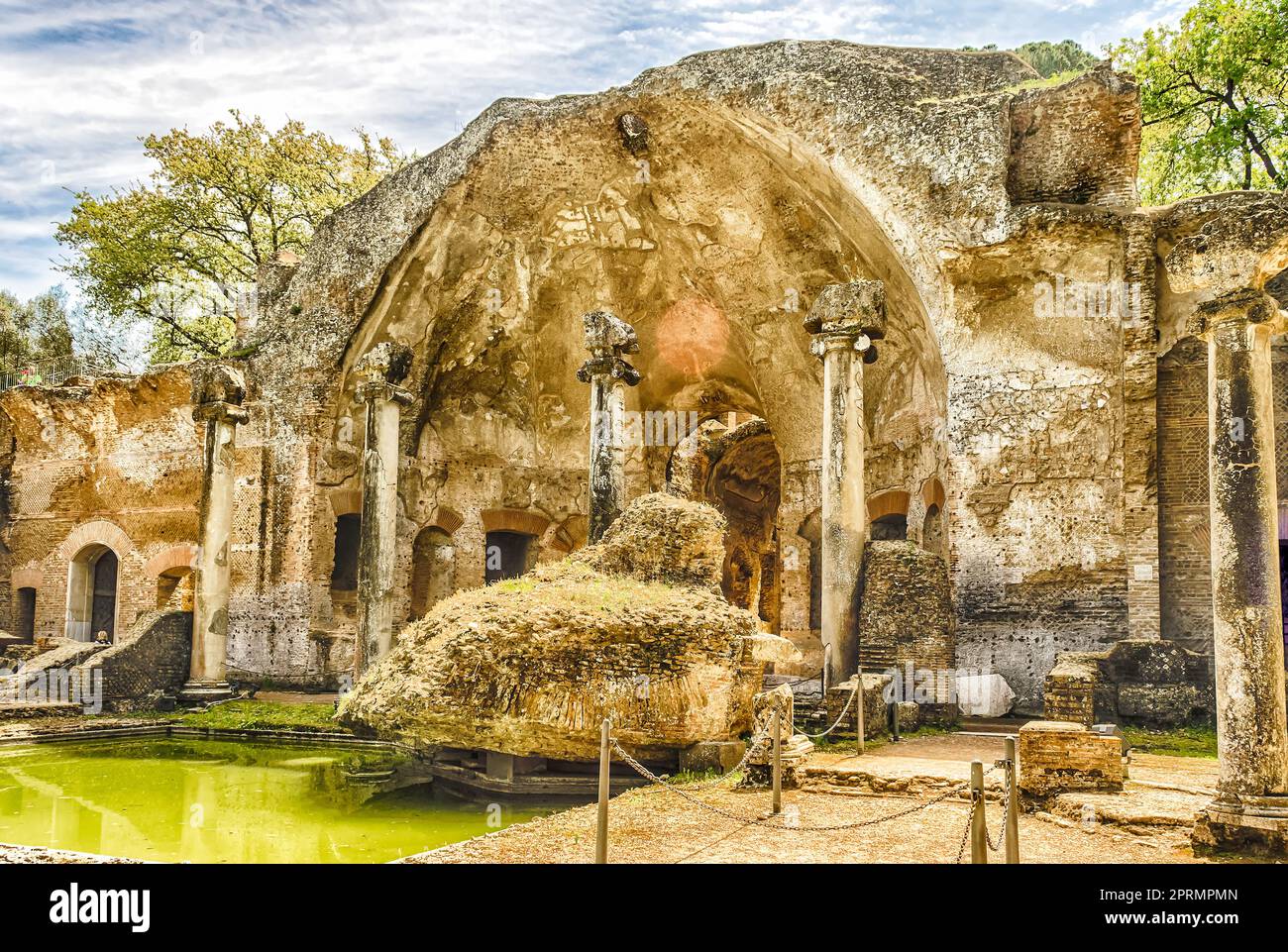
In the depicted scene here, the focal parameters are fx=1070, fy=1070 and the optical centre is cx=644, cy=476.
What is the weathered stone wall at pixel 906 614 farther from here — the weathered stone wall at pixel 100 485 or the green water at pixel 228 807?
the weathered stone wall at pixel 100 485

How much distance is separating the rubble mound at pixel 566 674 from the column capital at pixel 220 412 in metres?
8.80

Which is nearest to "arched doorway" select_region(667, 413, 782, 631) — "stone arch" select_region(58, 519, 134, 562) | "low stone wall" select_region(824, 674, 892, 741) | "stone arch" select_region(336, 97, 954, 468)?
"stone arch" select_region(336, 97, 954, 468)

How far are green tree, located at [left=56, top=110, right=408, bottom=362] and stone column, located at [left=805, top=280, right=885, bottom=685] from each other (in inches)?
621

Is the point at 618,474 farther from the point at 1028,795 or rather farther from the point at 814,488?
the point at 1028,795

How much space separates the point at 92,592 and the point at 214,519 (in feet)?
26.0

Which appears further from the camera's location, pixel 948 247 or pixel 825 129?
pixel 825 129

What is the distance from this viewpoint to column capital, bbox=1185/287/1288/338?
670 cm

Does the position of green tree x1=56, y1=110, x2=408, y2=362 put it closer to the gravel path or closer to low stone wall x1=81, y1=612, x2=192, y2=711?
low stone wall x1=81, y1=612, x2=192, y2=711

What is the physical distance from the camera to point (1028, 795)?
7.91 m

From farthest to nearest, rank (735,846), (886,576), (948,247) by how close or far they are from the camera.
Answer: (948,247)
(886,576)
(735,846)

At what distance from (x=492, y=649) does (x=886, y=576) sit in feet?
19.4
